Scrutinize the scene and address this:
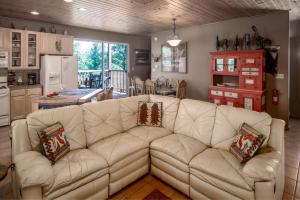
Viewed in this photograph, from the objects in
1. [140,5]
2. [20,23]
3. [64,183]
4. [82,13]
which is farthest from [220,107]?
[20,23]

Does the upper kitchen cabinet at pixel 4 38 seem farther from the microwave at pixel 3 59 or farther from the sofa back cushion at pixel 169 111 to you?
the sofa back cushion at pixel 169 111

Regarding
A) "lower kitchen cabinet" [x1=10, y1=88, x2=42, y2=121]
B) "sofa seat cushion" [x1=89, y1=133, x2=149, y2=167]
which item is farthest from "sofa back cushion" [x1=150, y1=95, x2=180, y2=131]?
"lower kitchen cabinet" [x1=10, y1=88, x2=42, y2=121]

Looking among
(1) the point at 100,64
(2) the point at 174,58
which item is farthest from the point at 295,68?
(1) the point at 100,64

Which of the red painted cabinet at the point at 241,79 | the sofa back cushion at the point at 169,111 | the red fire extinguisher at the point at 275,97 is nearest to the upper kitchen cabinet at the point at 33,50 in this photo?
the sofa back cushion at the point at 169,111

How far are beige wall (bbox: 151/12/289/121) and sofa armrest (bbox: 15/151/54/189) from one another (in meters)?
4.97

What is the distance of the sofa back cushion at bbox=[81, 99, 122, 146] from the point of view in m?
2.70

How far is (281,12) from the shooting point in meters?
4.59

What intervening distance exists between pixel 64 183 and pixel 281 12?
17.6 ft

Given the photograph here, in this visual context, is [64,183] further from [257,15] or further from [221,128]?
[257,15]

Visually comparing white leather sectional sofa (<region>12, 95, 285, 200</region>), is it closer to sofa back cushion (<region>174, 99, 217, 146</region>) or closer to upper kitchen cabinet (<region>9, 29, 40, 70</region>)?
sofa back cushion (<region>174, 99, 217, 146</region>)

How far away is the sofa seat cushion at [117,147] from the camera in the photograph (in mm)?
2324

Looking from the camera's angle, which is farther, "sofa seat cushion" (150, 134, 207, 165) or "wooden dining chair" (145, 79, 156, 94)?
"wooden dining chair" (145, 79, 156, 94)

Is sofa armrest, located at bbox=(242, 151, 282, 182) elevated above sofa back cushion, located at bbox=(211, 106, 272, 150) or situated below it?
below

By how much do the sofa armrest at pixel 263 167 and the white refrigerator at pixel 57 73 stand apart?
204 inches
